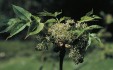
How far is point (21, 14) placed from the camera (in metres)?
3.15

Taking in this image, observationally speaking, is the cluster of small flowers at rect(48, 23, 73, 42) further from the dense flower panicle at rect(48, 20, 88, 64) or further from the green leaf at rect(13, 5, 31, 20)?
the green leaf at rect(13, 5, 31, 20)

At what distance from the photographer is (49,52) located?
33.6ft

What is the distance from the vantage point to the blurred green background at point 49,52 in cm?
1070

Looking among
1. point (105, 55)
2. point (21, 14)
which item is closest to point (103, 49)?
point (105, 55)

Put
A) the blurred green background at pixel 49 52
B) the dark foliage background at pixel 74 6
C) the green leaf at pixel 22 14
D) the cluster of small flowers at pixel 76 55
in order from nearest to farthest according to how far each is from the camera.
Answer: the cluster of small flowers at pixel 76 55
the green leaf at pixel 22 14
the blurred green background at pixel 49 52
the dark foliage background at pixel 74 6

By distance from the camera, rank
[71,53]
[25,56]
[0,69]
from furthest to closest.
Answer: [25,56], [0,69], [71,53]

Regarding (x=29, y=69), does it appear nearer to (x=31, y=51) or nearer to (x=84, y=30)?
(x=31, y=51)

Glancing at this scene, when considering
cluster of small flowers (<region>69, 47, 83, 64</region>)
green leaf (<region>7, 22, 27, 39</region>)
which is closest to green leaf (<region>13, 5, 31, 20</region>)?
green leaf (<region>7, 22, 27, 39</region>)

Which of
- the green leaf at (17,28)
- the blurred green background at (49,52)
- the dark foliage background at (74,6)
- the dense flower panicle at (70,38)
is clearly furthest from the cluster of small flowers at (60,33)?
the dark foliage background at (74,6)

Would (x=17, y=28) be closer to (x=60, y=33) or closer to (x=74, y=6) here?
(x=60, y=33)

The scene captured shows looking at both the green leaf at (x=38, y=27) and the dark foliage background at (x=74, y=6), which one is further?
the dark foliage background at (x=74, y=6)

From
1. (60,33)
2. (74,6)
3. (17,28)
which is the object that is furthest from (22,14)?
(74,6)

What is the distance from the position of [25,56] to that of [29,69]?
3.31 metres

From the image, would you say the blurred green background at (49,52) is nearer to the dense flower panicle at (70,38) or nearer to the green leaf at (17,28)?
the green leaf at (17,28)
